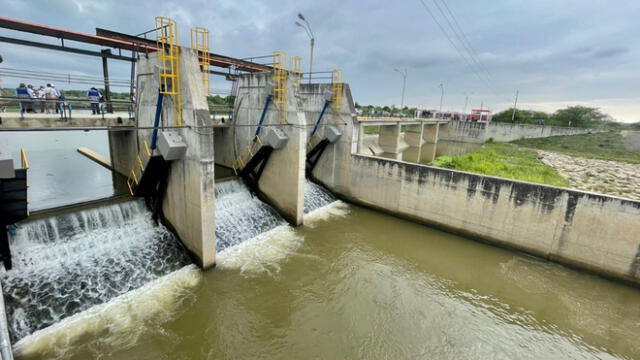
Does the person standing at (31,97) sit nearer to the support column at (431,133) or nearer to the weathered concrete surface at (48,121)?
the weathered concrete surface at (48,121)

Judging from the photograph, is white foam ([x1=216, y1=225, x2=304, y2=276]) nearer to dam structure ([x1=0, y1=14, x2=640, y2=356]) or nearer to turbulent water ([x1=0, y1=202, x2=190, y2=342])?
dam structure ([x1=0, y1=14, x2=640, y2=356])

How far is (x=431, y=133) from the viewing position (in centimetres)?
3747

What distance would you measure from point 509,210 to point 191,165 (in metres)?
10.8

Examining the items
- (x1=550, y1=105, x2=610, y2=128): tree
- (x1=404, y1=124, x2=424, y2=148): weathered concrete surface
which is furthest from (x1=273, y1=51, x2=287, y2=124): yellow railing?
(x1=550, y1=105, x2=610, y2=128): tree

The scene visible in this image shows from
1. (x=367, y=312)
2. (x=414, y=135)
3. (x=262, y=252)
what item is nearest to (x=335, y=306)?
(x=367, y=312)

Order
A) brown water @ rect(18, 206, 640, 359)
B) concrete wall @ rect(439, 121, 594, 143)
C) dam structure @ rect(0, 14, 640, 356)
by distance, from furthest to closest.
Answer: concrete wall @ rect(439, 121, 594, 143)
dam structure @ rect(0, 14, 640, 356)
brown water @ rect(18, 206, 640, 359)

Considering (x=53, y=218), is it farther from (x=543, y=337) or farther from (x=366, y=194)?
(x=543, y=337)

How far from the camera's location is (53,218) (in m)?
7.34

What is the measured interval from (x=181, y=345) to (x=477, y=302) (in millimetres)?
7264

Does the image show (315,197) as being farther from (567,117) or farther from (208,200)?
(567,117)

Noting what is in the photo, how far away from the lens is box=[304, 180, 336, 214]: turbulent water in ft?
44.2

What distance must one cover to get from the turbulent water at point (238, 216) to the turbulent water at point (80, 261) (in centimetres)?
158

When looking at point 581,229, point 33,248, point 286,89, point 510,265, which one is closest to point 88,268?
point 33,248

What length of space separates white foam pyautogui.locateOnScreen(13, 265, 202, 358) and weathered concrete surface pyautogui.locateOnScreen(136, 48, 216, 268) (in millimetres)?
1250
